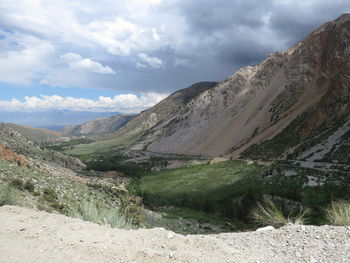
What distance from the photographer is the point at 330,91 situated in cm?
7675

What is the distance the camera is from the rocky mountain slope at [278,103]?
245 feet

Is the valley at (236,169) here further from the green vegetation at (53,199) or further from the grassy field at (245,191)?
the grassy field at (245,191)

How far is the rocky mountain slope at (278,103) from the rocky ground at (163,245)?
207ft

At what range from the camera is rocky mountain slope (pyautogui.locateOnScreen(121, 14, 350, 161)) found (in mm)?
74812

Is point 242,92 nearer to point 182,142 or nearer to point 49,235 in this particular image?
point 182,142

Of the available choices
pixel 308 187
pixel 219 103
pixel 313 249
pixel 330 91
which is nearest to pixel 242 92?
pixel 219 103

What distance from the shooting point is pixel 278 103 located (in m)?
101

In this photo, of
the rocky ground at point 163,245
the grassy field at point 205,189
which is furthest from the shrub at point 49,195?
the grassy field at point 205,189

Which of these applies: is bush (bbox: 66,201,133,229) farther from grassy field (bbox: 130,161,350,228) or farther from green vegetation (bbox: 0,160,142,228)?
grassy field (bbox: 130,161,350,228)

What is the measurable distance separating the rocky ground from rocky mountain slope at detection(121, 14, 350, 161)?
63.2m

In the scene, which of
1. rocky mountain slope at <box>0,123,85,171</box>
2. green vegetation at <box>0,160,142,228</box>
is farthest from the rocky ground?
rocky mountain slope at <box>0,123,85,171</box>

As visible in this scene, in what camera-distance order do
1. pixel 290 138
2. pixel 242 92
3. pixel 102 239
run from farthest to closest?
pixel 242 92
pixel 290 138
pixel 102 239

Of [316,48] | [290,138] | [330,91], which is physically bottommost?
[290,138]

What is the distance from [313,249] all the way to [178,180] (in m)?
56.7
